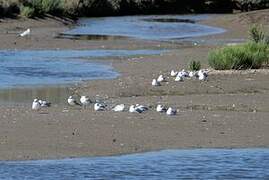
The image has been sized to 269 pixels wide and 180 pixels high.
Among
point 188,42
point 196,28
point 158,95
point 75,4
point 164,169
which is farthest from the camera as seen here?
point 75,4

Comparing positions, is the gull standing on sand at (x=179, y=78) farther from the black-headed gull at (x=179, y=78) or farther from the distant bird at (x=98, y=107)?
the distant bird at (x=98, y=107)

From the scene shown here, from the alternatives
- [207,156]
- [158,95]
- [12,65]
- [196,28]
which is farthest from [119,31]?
[207,156]

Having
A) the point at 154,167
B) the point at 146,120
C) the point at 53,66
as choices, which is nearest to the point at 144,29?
the point at 53,66

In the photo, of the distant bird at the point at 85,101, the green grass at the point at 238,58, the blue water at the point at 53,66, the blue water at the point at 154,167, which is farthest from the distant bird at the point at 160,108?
the green grass at the point at 238,58

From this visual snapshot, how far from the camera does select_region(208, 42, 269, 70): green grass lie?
977 inches

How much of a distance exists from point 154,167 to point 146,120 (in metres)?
3.63

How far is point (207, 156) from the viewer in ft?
46.0

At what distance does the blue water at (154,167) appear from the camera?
12.5m

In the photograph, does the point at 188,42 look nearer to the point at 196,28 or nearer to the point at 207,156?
the point at 196,28

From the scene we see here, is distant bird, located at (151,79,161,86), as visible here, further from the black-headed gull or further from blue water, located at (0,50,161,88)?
blue water, located at (0,50,161,88)

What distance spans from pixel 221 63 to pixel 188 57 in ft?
21.3

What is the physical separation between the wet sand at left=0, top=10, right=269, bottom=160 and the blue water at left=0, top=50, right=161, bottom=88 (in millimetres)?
1050

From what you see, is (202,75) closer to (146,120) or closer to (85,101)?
(85,101)

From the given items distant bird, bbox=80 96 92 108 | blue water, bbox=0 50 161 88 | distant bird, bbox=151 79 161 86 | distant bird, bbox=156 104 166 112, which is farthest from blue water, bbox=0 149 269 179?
blue water, bbox=0 50 161 88
